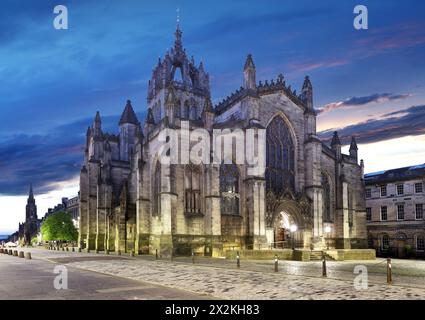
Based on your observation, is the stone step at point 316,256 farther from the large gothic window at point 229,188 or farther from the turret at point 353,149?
the turret at point 353,149

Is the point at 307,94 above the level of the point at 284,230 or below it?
above

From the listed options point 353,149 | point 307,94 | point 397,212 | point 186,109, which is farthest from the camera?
point 186,109

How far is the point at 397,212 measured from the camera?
161 feet

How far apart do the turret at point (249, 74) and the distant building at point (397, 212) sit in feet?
75.5

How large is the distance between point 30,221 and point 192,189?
431 feet

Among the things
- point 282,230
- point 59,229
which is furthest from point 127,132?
point 59,229

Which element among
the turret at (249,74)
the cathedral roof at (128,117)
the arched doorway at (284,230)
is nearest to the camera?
the turret at (249,74)

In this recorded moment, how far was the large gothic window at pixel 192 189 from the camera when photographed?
37.0 metres

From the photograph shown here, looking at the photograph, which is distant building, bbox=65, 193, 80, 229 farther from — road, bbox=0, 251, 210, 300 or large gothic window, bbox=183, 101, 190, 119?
road, bbox=0, 251, 210, 300

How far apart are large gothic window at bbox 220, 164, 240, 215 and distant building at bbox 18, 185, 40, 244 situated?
414 feet

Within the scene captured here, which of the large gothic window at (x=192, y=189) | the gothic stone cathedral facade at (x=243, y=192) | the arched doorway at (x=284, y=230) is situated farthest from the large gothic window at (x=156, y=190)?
the arched doorway at (x=284, y=230)

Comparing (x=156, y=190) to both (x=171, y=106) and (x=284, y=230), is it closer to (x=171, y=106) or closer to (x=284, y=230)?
(x=171, y=106)

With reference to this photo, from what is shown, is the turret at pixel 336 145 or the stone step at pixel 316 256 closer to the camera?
the stone step at pixel 316 256

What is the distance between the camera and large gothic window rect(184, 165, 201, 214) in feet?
121
